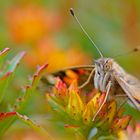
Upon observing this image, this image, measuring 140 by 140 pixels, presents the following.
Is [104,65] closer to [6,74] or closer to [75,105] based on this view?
[75,105]

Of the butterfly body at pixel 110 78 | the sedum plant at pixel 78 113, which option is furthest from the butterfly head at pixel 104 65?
the sedum plant at pixel 78 113

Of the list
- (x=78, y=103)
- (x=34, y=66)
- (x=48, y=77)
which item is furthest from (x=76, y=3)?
(x=78, y=103)

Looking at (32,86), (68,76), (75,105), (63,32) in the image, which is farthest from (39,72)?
(63,32)

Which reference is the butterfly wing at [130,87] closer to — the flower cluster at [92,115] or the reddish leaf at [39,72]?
the flower cluster at [92,115]

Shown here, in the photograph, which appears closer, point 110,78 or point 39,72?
point 39,72

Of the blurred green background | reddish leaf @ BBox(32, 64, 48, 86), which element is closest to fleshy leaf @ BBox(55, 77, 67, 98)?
reddish leaf @ BBox(32, 64, 48, 86)

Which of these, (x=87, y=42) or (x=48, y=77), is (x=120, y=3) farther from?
(x=48, y=77)
